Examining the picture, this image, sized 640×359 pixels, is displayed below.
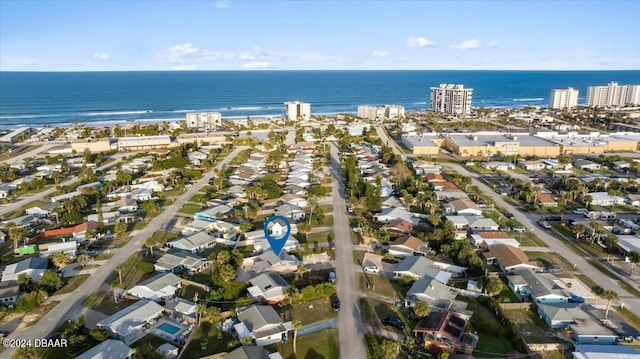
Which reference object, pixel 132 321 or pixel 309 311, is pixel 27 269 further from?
pixel 309 311

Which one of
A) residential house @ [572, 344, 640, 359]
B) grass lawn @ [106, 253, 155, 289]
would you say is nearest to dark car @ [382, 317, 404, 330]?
residential house @ [572, 344, 640, 359]

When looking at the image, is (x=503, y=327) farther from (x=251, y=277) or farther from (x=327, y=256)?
(x=251, y=277)

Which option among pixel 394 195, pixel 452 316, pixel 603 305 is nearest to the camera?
pixel 452 316

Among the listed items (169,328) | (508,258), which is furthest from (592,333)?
(169,328)

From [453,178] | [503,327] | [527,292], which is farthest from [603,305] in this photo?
[453,178]

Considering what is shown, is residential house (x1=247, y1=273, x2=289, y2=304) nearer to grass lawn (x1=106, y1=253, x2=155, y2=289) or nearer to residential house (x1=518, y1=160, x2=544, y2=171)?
grass lawn (x1=106, y1=253, x2=155, y2=289)

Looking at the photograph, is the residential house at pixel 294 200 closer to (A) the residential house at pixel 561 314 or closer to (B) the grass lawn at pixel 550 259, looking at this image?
(B) the grass lawn at pixel 550 259

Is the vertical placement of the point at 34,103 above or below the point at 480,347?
above
